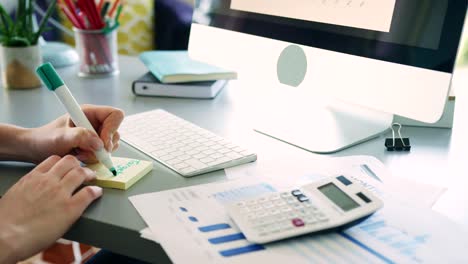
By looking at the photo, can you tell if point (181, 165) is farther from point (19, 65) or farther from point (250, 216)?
point (19, 65)

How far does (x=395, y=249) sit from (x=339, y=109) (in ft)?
1.40

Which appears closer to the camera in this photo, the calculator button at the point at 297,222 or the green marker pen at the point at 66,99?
the calculator button at the point at 297,222

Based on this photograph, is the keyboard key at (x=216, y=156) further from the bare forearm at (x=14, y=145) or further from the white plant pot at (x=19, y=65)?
the white plant pot at (x=19, y=65)

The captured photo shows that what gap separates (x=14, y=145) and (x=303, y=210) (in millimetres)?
425

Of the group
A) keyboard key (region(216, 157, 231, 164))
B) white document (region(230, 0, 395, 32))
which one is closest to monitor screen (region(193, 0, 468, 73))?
white document (region(230, 0, 395, 32))

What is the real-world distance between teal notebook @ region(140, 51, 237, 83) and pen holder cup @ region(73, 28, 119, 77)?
0.09 metres

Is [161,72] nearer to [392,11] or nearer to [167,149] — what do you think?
[167,149]

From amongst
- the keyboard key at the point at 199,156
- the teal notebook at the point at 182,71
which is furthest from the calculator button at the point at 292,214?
the teal notebook at the point at 182,71

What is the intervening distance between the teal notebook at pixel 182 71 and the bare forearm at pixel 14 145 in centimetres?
35

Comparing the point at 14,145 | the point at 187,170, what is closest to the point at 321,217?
the point at 187,170

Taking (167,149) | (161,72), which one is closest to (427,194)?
(167,149)

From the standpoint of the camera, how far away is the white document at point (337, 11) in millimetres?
709

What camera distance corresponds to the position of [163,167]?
70 cm

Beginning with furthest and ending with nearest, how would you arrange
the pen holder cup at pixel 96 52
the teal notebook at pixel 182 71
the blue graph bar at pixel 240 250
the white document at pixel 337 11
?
the pen holder cup at pixel 96 52, the teal notebook at pixel 182 71, the white document at pixel 337 11, the blue graph bar at pixel 240 250
